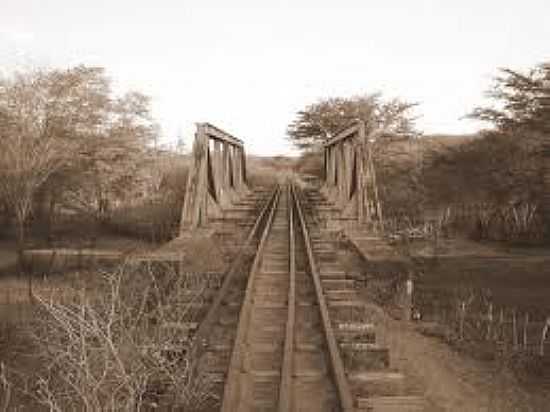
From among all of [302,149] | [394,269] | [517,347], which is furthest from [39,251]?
[302,149]

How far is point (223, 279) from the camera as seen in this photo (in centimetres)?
1048

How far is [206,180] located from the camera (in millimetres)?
14758

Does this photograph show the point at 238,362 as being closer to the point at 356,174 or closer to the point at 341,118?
the point at 356,174

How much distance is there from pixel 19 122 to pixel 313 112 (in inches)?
1130

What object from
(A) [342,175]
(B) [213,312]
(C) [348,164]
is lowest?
(B) [213,312]

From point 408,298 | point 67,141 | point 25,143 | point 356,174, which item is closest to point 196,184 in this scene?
point 356,174

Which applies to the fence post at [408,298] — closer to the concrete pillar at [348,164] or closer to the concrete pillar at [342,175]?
the concrete pillar at [348,164]

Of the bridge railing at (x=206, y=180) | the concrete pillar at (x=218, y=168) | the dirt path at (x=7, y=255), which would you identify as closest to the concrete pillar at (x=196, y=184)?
the bridge railing at (x=206, y=180)

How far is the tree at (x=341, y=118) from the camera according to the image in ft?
141

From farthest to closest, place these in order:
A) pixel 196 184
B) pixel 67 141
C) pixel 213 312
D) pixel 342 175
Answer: pixel 67 141, pixel 342 175, pixel 196 184, pixel 213 312

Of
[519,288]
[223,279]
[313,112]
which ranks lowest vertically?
[519,288]

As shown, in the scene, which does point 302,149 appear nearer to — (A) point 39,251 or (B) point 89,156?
(B) point 89,156

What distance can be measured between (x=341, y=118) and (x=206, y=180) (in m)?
34.8

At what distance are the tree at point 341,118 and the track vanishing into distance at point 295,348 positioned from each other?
3304 cm
